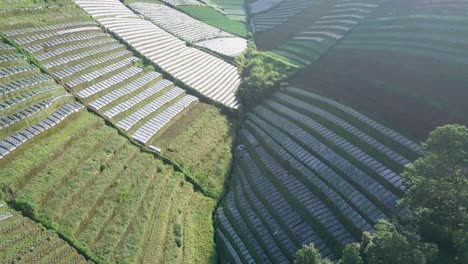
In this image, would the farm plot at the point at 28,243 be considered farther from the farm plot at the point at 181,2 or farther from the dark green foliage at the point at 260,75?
the farm plot at the point at 181,2

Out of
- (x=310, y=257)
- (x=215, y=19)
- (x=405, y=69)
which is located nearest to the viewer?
(x=310, y=257)

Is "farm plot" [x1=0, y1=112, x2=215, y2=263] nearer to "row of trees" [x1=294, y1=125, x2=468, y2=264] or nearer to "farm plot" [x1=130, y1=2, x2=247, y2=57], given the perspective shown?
"row of trees" [x1=294, y1=125, x2=468, y2=264]

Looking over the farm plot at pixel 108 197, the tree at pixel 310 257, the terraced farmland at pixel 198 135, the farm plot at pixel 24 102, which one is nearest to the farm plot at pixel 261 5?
the terraced farmland at pixel 198 135

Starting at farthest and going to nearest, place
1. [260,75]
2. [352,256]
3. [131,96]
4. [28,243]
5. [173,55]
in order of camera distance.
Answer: [173,55], [260,75], [131,96], [28,243], [352,256]

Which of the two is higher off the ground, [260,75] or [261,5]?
[260,75]

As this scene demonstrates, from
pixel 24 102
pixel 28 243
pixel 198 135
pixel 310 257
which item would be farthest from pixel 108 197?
pixel 310 257

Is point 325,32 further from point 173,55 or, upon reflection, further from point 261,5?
point 261,5

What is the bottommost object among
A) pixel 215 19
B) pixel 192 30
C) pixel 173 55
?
pixel 215 19
